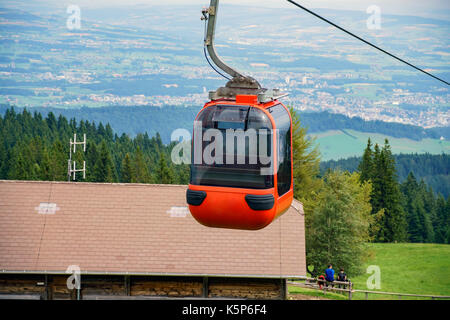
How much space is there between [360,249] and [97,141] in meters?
97.0

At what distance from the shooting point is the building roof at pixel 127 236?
20.8m

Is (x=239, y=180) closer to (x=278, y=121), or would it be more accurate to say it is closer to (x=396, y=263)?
(x=278, y=121)

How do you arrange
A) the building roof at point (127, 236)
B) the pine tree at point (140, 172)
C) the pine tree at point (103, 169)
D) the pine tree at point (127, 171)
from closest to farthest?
the building roof at point (127, 236), the pine tree at point (127, 171), the pine tree at point (103, 169), the pine tree at point (140, 172)

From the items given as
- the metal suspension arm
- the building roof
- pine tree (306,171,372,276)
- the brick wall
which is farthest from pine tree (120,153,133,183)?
the metal suspension arm

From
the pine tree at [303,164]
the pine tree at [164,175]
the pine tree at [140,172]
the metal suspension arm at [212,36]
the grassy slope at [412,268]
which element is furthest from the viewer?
the pine tree at [140,172]

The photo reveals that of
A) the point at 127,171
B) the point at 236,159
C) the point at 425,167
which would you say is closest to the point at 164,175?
the point at 127,171

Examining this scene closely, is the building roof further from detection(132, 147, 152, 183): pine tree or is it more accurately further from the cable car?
detection(132, 147, 152, 183): pine tree

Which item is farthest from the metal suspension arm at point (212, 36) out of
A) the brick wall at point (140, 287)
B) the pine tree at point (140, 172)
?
the pine tree at point (140, 172)

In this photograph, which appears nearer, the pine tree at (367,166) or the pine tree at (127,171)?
the pine tree at (367,166)

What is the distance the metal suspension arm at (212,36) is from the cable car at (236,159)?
18mm

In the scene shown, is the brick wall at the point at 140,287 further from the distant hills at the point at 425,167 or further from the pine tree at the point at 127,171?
the distant hills at the point at 425,167

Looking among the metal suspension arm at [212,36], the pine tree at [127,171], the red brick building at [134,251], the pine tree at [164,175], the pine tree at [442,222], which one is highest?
the pine tree at [127,171]

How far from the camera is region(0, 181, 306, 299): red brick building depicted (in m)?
20.8
